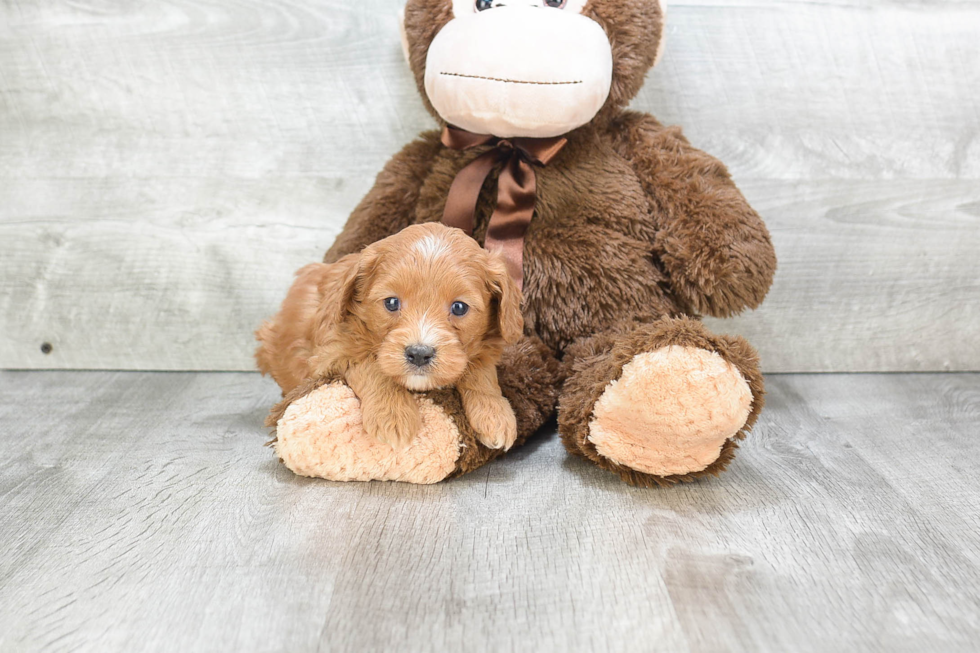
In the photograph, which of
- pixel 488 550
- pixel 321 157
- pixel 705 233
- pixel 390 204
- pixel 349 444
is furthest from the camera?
pixel 321 157

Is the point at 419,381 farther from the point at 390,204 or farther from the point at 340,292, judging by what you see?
the point at 390,204

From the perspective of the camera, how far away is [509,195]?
1.24 metres

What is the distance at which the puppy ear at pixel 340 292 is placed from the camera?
100 centimetres

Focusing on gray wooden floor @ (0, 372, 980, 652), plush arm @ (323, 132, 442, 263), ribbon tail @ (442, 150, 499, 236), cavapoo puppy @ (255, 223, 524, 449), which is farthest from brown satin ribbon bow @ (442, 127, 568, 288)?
gray wooden floor @ (0, 372, 980, 652)

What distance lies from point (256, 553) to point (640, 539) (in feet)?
1.43

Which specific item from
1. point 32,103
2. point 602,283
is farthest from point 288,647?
point 32,103

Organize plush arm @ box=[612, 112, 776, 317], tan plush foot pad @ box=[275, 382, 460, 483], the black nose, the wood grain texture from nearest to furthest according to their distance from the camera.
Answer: the black nose
tan plush foot pad @ box=[275, 382, 460, 483]
plush arm @ box=[612, 112, 776, 317]
the wood grain texture

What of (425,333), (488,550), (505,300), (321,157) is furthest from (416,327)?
(321,157)

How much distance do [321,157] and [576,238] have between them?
61 cm

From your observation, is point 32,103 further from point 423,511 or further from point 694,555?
point 694,555

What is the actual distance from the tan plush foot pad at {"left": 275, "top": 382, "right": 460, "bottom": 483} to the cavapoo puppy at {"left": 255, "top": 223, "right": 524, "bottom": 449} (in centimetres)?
2

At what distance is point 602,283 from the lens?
4.08 ft

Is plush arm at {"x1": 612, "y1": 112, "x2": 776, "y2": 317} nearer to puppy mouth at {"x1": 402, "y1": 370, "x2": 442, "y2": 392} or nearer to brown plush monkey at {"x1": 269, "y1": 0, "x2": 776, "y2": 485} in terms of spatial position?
brown plush monkey at {"x1": 269, "y1": 0, "x2": 776, "y2": 485}

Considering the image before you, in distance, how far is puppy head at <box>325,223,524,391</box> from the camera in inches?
38.0
